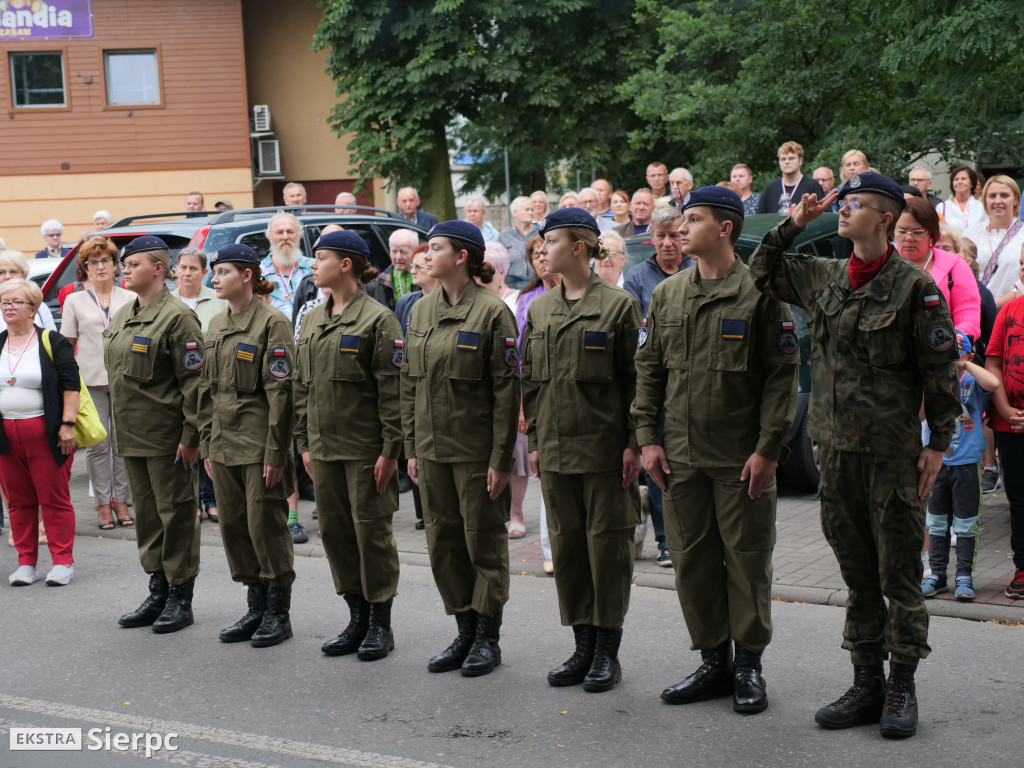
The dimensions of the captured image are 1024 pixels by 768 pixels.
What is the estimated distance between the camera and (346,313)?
19.0 feet

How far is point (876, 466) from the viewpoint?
450 centimetres

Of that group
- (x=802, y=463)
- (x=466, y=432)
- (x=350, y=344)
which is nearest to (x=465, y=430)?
(x=466, y=432)

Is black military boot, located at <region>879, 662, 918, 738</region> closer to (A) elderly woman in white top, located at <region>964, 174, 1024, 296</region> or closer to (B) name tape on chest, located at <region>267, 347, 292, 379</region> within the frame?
(B) name tape on chest, located at <region>267, 347, 292, 379</region>

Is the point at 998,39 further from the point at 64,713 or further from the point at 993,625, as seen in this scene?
the point at 64,713

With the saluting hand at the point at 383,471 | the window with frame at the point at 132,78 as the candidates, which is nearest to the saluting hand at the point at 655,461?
the saluting hand at the point at 383,471

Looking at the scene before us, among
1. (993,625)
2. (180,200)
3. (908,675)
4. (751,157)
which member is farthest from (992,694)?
(180,200)

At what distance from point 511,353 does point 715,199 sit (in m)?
1.22

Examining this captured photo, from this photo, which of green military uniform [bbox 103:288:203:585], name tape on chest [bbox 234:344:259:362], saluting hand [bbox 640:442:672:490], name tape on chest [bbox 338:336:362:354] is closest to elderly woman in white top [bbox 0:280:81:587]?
green military uniform [bbox 103:288:203:585]

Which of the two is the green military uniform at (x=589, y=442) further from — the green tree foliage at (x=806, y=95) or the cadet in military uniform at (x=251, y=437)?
the green tree foliage at (x=806, y=95)

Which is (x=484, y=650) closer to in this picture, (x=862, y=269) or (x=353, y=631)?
(x=353, y=631)

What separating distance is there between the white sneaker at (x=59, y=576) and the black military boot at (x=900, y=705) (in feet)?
17.7

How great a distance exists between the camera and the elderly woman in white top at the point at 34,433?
7.71 m

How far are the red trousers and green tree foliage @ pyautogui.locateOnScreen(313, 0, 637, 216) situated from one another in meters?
15.4

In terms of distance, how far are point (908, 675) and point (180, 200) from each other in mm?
23413
